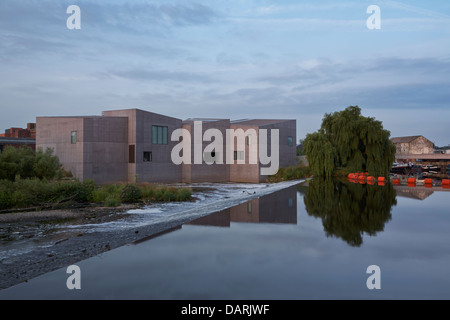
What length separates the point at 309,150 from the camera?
3145 cm

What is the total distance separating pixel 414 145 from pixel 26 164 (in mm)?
81183

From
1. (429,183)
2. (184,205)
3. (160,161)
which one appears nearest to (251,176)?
(160,161)

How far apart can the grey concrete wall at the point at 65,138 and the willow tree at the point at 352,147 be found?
62.7ft

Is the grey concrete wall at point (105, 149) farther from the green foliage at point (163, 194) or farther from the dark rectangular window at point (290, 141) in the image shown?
the dark rectangular window at point (290, 141)

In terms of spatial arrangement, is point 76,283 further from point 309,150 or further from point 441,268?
point 309,150

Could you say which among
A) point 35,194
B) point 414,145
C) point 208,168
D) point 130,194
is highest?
point 414,145

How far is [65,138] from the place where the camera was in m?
26.0

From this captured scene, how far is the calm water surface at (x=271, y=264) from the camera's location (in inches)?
179

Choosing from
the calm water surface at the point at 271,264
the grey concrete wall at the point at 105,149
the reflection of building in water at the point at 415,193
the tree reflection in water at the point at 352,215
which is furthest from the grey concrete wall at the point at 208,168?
the calm water surface at the point at 271,264

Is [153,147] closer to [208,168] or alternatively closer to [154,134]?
[154,134]

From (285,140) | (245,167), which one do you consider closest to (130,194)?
(245,167)

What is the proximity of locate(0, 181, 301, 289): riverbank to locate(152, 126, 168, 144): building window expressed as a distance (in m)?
14.4

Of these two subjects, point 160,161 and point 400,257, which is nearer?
point 400,257

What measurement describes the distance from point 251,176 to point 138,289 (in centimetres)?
2827
